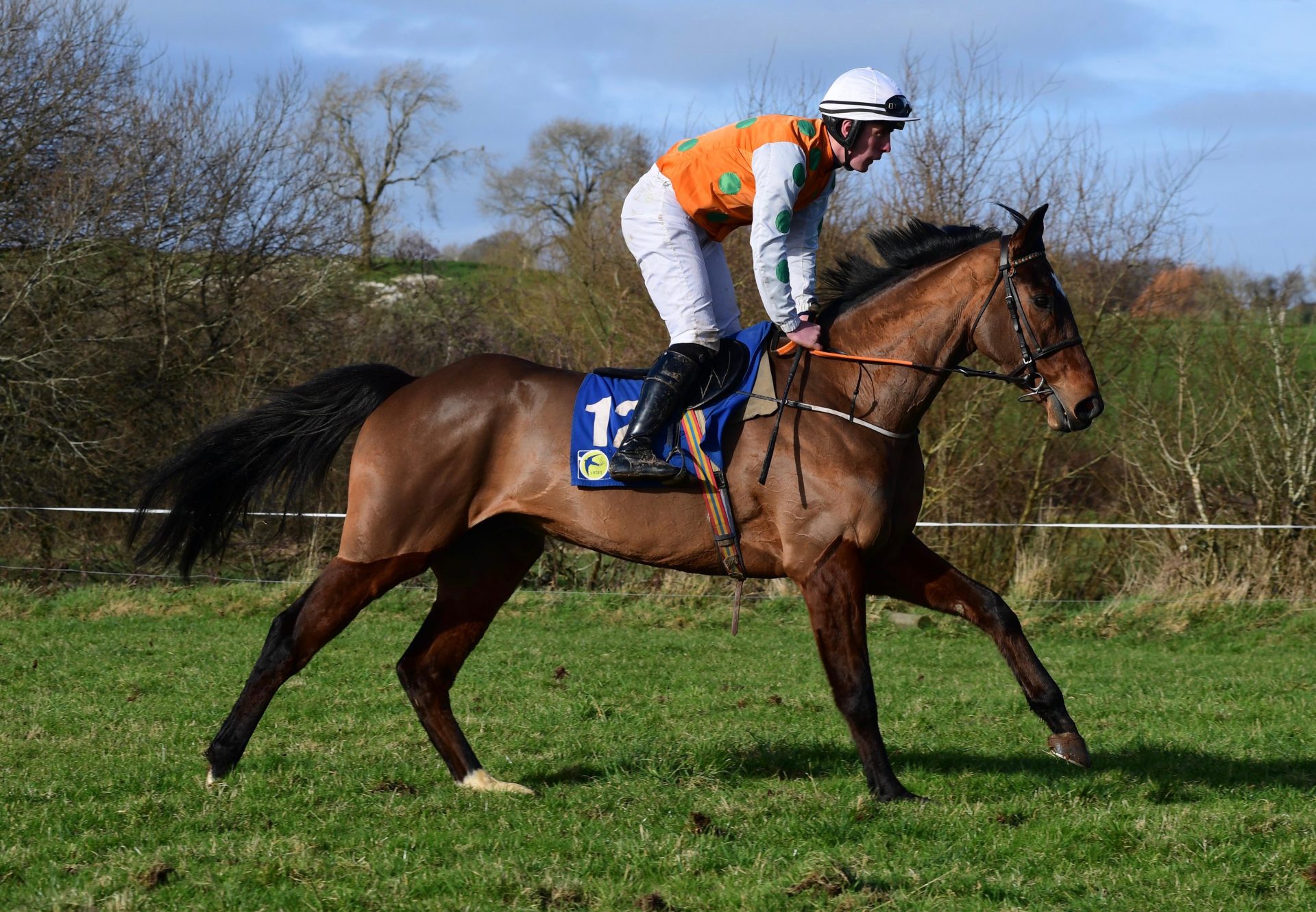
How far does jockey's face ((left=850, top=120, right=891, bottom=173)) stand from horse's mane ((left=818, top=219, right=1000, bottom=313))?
14.4 inches

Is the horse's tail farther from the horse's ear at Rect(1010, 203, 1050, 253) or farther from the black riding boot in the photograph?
the horse's ear at Rect(1010, 203, 1050, 253)

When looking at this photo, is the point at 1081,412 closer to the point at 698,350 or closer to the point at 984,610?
the point at 984,610

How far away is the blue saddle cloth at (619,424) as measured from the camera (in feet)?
16.3

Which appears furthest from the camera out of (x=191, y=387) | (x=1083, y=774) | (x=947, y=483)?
(x=191, y=387)

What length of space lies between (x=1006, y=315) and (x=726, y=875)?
2480mm

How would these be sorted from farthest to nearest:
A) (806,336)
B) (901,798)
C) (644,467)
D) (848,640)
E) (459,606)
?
1. (459,606)
2. (806,336)
3. (644,467)
4. (848,640)
5. (901,798)

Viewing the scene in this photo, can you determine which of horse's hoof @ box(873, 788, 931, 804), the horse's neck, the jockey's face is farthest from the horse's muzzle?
horse's hoof @ box(873, 788, 931, 804)

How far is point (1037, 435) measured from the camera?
13906 millimetres

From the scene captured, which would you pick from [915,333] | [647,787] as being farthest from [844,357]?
[647,787]

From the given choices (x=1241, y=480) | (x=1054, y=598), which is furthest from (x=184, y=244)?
(x=1241, y=480)

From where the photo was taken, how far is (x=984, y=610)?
16.8 ft

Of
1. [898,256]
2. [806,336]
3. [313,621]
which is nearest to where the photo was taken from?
[806,336]

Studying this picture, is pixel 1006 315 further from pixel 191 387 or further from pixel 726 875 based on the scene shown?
pixel 191 387

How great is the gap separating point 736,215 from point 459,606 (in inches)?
83.6
